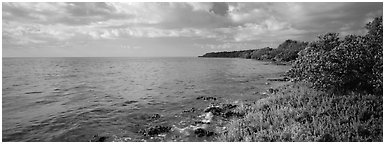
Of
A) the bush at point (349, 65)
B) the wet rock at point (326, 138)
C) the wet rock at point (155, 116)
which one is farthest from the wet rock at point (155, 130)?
the bush at point (349, 65)

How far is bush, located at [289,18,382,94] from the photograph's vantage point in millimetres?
15180

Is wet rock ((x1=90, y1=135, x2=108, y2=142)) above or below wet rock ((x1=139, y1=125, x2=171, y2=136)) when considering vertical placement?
below

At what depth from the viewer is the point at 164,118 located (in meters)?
17.0

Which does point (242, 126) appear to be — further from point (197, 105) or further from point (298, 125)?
point (197, 105)

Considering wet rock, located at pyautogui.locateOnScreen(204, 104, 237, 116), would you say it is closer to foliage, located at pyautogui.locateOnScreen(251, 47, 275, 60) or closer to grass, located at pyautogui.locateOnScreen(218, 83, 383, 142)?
grass, located at pyautogui.locateOnScreen(218, 83, 383, 142)

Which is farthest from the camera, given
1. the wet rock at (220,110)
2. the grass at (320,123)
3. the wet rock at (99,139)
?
the wet rock at (220,110)

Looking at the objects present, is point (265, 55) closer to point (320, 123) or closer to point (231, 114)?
point (231, 114)

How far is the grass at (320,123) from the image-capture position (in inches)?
413

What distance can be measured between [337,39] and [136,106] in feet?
51.0

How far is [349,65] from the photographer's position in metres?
15.7

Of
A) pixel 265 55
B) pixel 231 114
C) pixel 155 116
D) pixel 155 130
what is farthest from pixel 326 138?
pixel 265 55

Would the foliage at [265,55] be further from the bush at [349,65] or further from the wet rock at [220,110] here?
the bush at [349,65]

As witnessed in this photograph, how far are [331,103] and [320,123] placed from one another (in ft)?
11.6

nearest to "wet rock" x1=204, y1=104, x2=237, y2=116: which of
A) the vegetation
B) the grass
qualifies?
the vegetation
